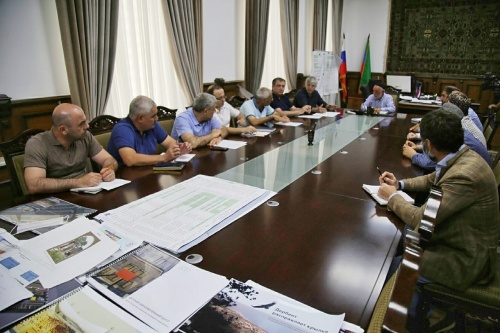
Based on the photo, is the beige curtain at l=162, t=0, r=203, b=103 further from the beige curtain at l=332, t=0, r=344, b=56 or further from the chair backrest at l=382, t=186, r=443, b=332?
the beige curtain at l=332, t=0, r=344, b=56

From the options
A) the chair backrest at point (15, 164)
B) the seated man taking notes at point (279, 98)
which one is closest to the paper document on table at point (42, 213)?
the chair backrest at point (15, 164)

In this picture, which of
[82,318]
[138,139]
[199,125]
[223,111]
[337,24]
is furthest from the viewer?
[337,24]

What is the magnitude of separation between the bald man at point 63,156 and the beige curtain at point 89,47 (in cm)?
109

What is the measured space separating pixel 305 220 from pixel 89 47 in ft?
8.13

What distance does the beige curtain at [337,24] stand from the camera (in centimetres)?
692

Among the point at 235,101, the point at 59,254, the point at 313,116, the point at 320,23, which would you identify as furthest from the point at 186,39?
the point at 320,23

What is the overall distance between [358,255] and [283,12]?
5.14 m

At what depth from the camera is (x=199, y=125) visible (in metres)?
2.77

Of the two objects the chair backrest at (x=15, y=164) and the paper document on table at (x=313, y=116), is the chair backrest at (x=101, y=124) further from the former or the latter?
the paper document on table at (x=313, y=116)

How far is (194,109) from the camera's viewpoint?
8.89 ft

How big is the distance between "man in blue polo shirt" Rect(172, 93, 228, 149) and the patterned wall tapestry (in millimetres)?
5762

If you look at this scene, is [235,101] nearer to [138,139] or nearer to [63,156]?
[138,139]

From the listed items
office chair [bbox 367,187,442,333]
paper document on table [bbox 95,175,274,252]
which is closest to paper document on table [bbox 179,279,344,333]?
office chair [bbox 367,187,442,333]

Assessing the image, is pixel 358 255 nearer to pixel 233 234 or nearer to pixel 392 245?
pixel 392 245
